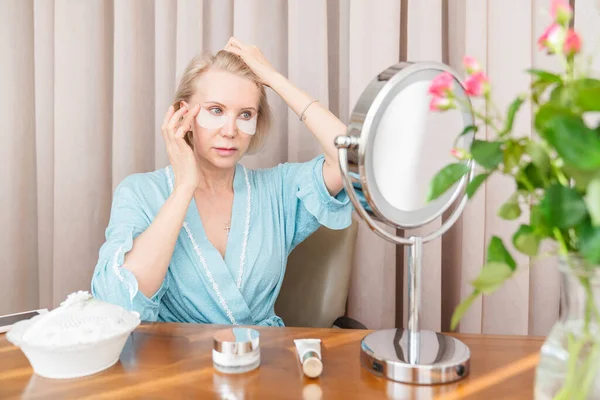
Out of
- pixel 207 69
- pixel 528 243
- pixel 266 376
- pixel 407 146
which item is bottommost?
pixel 266 376

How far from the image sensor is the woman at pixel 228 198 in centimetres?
124

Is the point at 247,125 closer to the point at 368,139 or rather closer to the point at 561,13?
the point at 368,139

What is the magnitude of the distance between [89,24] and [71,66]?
14 cm

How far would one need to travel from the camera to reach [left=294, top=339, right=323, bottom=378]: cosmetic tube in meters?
0.73

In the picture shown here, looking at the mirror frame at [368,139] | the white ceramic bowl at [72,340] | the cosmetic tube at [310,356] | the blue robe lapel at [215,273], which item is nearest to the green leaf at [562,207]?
the mirror frame at [368,139]

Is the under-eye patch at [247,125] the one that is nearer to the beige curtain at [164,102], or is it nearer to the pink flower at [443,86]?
the beige curtain at [164,102]

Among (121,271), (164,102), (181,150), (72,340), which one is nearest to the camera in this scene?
(72,340)

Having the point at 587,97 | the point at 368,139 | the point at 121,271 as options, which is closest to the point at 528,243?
the point at 587,97

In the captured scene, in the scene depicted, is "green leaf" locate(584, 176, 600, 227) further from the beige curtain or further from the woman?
the beige curtain

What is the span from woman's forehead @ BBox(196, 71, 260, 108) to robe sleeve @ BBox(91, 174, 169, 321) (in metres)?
0.33

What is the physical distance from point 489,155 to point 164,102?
127 centimetres

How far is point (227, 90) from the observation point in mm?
1309

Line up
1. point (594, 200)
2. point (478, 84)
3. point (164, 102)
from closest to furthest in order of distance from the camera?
point (594, 200) → point (478, 84) → point (164, 102)

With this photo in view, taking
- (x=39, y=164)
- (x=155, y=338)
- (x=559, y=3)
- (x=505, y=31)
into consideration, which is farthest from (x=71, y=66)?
(x=559, y=3)
